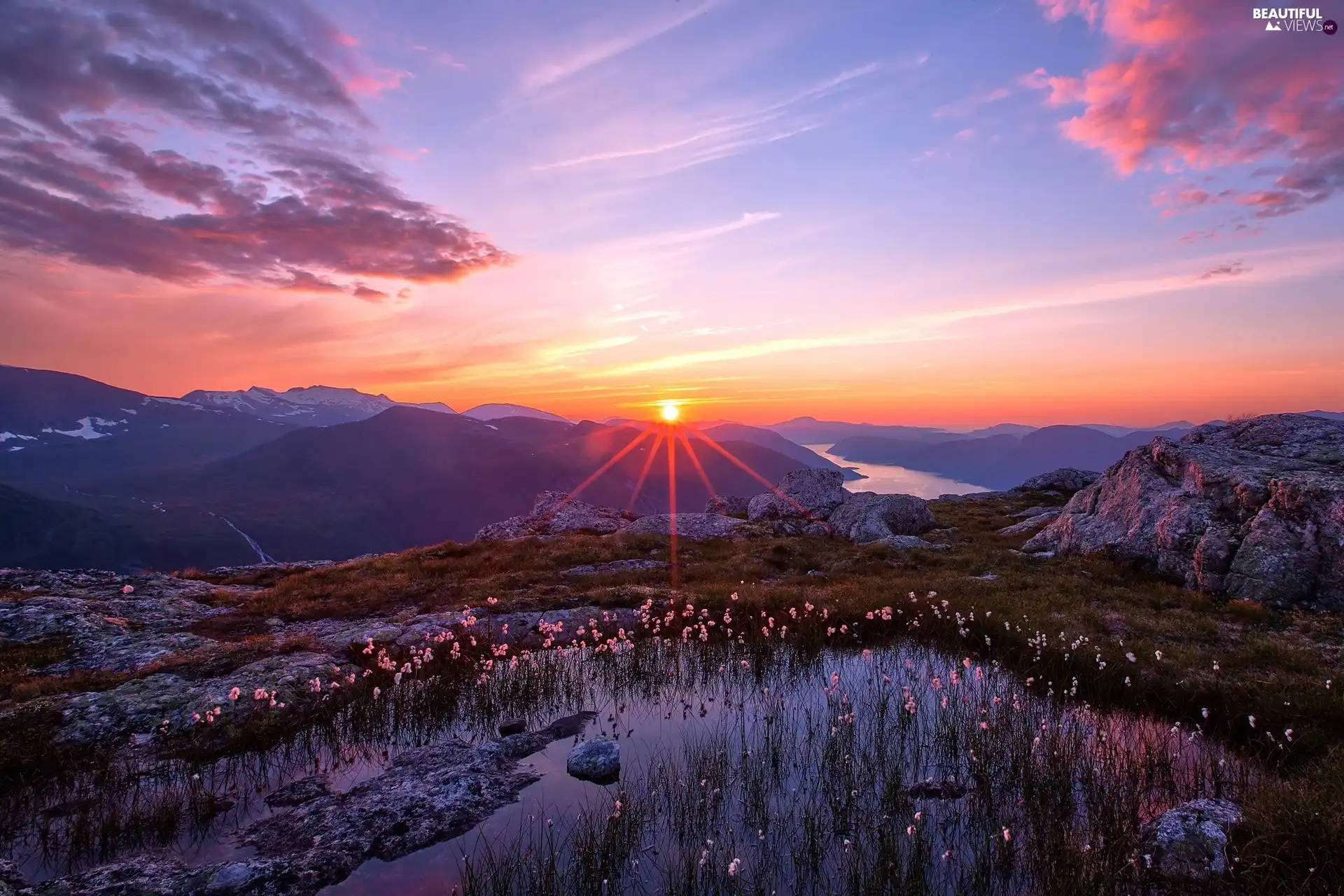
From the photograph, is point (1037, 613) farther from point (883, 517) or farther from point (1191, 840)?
point (883, 517)

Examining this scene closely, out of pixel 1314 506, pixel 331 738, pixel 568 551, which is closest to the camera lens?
pixel 331 738

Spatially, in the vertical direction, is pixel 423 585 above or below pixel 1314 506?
below

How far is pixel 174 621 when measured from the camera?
2116cm

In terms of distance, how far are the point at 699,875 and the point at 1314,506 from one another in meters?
23.6

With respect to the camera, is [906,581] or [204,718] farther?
[906,581]

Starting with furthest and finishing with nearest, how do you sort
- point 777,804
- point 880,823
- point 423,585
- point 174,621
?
point 423,585 → point 174,621 → point 777,804 → point 880,823

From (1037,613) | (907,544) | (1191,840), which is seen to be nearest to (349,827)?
(1191,840)

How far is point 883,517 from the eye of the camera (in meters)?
37.0

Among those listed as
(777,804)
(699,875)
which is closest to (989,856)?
(777,804)

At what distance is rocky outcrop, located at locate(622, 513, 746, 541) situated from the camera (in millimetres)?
37750

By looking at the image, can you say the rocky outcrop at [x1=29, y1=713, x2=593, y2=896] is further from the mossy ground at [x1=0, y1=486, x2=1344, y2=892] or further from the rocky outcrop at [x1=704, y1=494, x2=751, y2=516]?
the rocky outcrop at [x1=704, y1=494, x2=751, y2=516]

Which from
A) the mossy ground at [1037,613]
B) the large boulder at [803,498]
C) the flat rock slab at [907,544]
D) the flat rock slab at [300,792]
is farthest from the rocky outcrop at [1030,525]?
the flat rock slab at [300,792]

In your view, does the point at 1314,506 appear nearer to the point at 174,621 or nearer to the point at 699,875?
the point at 699,875

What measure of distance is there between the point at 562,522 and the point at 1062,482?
43.0m
